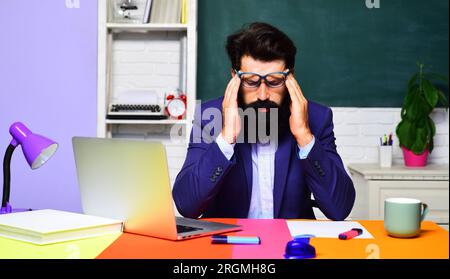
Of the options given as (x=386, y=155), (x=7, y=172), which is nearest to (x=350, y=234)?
(x=7, y=172)

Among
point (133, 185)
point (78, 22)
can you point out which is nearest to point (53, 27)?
point (78, 22)

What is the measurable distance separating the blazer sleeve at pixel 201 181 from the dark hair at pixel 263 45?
0.43 metres

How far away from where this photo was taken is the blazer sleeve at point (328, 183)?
6.36ft

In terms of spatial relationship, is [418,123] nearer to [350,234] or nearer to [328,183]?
[328,183]

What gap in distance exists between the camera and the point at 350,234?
4.80 feet

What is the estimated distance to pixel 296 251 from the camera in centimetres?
126

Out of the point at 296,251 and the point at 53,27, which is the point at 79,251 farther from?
the point at 53,27

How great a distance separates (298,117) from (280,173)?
0.66ft

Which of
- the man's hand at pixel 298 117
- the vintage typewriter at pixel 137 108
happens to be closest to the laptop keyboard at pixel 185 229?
the man's hand at pixel 298 117

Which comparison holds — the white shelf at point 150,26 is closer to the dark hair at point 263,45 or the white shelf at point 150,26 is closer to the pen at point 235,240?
the dark hair at point 263,45

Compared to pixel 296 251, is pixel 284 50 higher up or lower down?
higher up

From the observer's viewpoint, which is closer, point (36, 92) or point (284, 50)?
point (284, 50)

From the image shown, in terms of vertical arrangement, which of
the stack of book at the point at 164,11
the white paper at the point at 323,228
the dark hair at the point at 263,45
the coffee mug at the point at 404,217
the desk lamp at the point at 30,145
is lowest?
the white paper at the point at 323,228

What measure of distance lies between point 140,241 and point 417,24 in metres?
2.57
